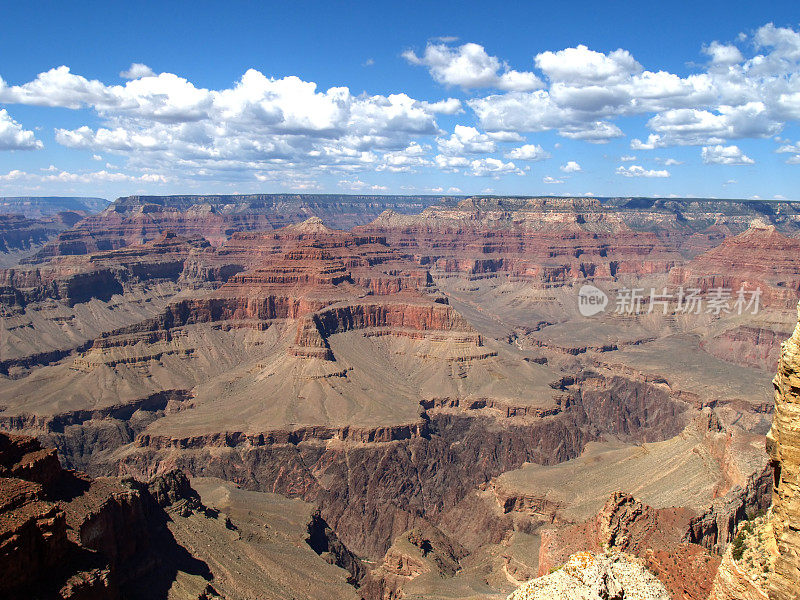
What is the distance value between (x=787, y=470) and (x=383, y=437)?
317ft

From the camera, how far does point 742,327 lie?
180 m

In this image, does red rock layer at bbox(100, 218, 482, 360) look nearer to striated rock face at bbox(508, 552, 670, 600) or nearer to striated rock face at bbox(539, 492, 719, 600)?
striated rock face at bbox(539, 492, 719, 600)

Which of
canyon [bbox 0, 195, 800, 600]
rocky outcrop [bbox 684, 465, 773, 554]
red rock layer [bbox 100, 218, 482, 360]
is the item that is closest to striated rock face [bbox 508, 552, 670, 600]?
canyon [bbox 0, 195, 800, 600]

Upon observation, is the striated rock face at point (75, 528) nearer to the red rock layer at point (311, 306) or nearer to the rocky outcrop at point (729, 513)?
the rocky outcrop at point (729, 513)

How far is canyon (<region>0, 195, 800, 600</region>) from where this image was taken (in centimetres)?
5028

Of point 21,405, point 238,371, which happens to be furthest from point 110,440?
point 238,371

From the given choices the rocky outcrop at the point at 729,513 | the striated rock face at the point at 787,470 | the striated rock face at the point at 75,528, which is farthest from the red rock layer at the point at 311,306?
the striated rock face at the point at 787,470

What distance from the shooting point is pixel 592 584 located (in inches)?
750

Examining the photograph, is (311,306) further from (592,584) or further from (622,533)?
(592,584)

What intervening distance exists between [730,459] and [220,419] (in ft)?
272

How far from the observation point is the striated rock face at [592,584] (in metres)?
18.8

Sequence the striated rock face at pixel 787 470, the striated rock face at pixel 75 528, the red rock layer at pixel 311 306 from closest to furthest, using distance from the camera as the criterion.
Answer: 1. the striated rock face at pixel 787 470
2. the striated rock face at pixel 75 528
3. the red rock layer at pixel 311 306

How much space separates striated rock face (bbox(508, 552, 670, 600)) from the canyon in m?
0.31

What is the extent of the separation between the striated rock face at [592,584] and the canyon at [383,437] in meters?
0.31
